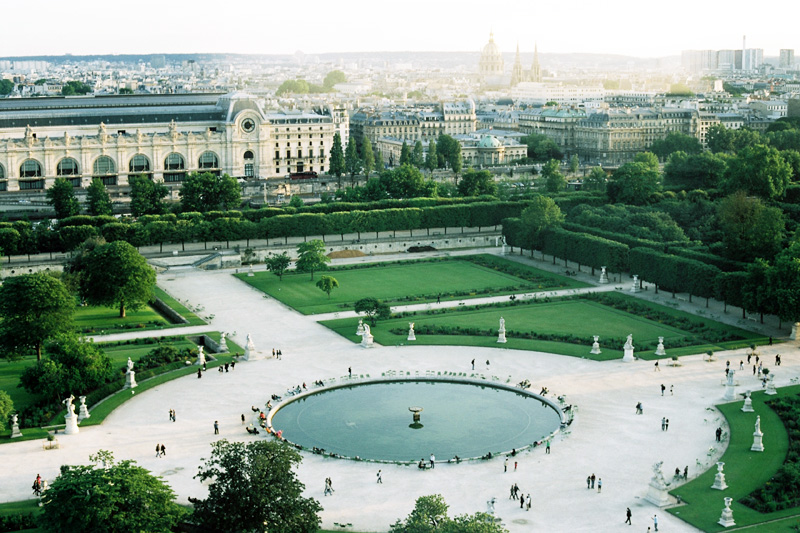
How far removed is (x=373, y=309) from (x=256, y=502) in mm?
38148

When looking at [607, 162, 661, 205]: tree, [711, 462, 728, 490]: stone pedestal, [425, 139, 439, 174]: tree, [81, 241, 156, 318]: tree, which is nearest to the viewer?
[711, 462, 728, 490]: stone pedestal

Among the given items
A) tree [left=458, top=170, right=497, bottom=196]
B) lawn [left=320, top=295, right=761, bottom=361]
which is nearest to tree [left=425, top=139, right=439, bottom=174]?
tree [left=458, top=170, right=497, bottom=196]

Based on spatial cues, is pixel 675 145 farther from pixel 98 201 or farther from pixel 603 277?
pixel 98 201

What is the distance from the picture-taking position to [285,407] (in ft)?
203

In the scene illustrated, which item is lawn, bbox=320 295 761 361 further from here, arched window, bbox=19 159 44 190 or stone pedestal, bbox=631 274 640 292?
arched window, bbox=19 159 44 190

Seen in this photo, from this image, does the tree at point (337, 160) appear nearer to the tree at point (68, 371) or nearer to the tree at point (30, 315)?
the tree at point (30, 315)

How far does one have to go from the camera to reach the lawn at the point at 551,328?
73.4 m

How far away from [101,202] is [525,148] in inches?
3206

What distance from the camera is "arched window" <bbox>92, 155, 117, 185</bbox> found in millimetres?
147375

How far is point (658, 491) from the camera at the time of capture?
47.8 m

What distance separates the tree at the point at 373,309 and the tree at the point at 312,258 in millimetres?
15431

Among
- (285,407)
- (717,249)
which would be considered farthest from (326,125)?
(285,407)

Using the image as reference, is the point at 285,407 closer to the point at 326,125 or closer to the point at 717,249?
the point at 717,249

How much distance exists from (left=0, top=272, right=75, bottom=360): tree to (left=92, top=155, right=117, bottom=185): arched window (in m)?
79.6
